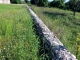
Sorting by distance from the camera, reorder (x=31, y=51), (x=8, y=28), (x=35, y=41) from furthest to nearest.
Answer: (x=8, y=28) → (x=35, y=41) → (x=31, y=51)

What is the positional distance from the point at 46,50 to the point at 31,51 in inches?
21.3

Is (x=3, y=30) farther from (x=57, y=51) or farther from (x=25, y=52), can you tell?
(x=57, y=51)

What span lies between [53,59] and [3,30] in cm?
540

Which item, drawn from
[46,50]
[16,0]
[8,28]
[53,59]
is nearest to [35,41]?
[46,50]

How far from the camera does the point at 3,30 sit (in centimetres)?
1062

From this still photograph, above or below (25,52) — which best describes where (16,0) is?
below

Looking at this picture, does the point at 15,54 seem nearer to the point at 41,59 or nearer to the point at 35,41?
the point at 41,59

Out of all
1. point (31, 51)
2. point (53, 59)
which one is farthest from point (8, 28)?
point (53, 59)

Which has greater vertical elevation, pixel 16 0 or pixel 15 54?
pixel 15 54

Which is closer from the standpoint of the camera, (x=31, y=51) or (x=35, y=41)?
(x=31, y=51)

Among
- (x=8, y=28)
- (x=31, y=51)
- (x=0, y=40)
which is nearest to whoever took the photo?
(x=31, y=51)

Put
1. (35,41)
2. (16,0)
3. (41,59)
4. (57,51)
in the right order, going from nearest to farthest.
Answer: (57,51) → (41,59) → (35,41) → (16,0)

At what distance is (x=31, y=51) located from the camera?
21.4 feet

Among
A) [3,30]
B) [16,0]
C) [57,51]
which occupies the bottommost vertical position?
[16,0]
